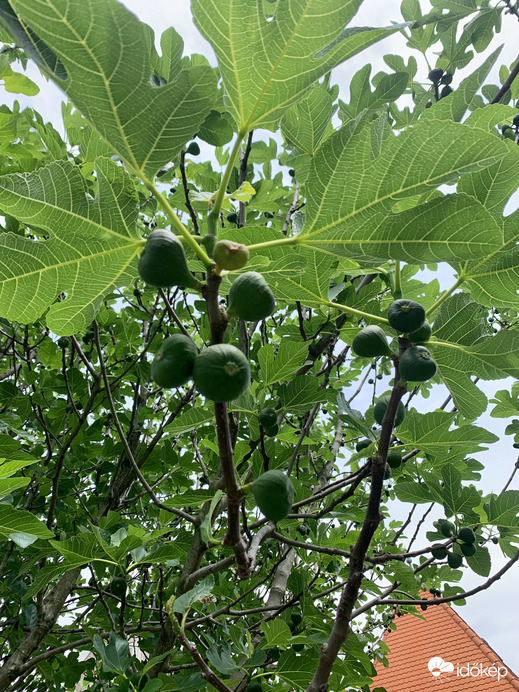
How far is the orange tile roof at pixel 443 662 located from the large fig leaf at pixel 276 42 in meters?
10.8

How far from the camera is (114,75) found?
83cm

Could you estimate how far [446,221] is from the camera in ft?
3.50

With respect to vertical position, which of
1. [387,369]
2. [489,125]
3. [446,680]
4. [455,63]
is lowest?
[446,680]

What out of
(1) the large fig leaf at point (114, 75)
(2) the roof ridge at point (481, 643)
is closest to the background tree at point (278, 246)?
(1) the large fig leaf at point (114, 75)

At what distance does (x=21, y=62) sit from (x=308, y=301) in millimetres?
3304

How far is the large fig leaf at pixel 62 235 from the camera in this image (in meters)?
1.07

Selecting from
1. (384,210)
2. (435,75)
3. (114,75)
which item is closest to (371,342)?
(384,210)

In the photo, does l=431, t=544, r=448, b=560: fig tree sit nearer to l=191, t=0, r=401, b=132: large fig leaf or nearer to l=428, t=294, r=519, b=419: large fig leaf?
l=428, t=294, r=519, b=419: large fig leaf

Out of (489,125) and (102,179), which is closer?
(102,179)

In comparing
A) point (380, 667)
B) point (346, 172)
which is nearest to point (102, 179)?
point (346, 172)

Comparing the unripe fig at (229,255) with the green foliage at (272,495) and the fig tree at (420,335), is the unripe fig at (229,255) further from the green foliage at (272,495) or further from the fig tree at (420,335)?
the fig tree at (420,335)

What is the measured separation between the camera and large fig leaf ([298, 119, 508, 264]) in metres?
1.04

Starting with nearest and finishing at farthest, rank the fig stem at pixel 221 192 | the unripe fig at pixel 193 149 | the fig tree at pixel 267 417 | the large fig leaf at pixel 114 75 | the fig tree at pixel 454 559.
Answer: the large fig leaf at pixel 114 75
the fig stem at pixel 221 192
the fig tree at pixel 267 417
the fig tree at pixel 454 559
the unripe fig at pixel 193 149

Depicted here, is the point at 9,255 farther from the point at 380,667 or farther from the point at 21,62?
the point at 380,667
